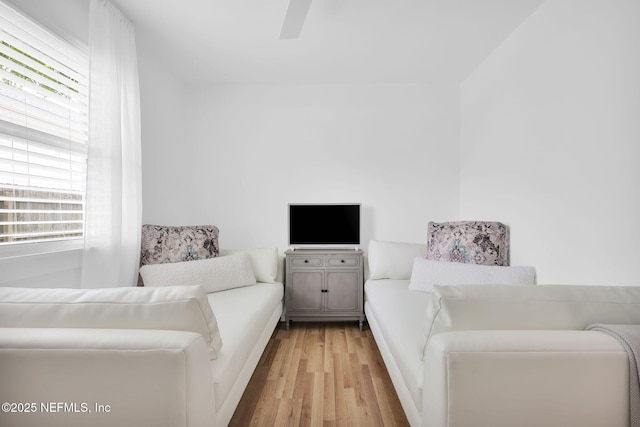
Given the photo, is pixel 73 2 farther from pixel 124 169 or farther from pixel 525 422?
pixel 525 422

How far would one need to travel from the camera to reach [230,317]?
2.10 metres

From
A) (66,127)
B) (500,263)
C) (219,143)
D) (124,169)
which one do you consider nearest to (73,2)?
(66,127)

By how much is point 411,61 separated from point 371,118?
2.36ft

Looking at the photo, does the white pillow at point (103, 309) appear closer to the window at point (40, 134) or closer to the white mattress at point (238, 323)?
the white mattress at point (238, 323)

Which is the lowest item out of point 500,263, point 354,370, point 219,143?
point 354,370

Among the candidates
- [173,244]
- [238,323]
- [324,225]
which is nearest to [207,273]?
[173,244]

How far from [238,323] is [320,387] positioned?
67cm

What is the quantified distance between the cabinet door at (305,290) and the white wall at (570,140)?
5.58 ft

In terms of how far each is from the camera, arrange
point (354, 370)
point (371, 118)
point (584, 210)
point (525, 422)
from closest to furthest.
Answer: point (525, 422) < point (584, 210) < point (354, 370) < point (371, 118)

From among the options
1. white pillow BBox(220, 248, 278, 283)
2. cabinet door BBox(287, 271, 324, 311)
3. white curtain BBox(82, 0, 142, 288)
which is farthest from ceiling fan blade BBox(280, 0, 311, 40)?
cabinet door BBox(287, 271, 324, 311)

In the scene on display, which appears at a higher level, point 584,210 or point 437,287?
point 584,210

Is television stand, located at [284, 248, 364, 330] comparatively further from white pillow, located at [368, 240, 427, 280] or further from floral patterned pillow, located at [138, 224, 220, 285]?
floral patterned pillow, located at [138, 224, 220, 285]

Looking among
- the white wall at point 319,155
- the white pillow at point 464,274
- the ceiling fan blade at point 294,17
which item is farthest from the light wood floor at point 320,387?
the ceiling fan blade at point 294,17

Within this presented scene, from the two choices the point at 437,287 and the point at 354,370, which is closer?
the point at 437,287
